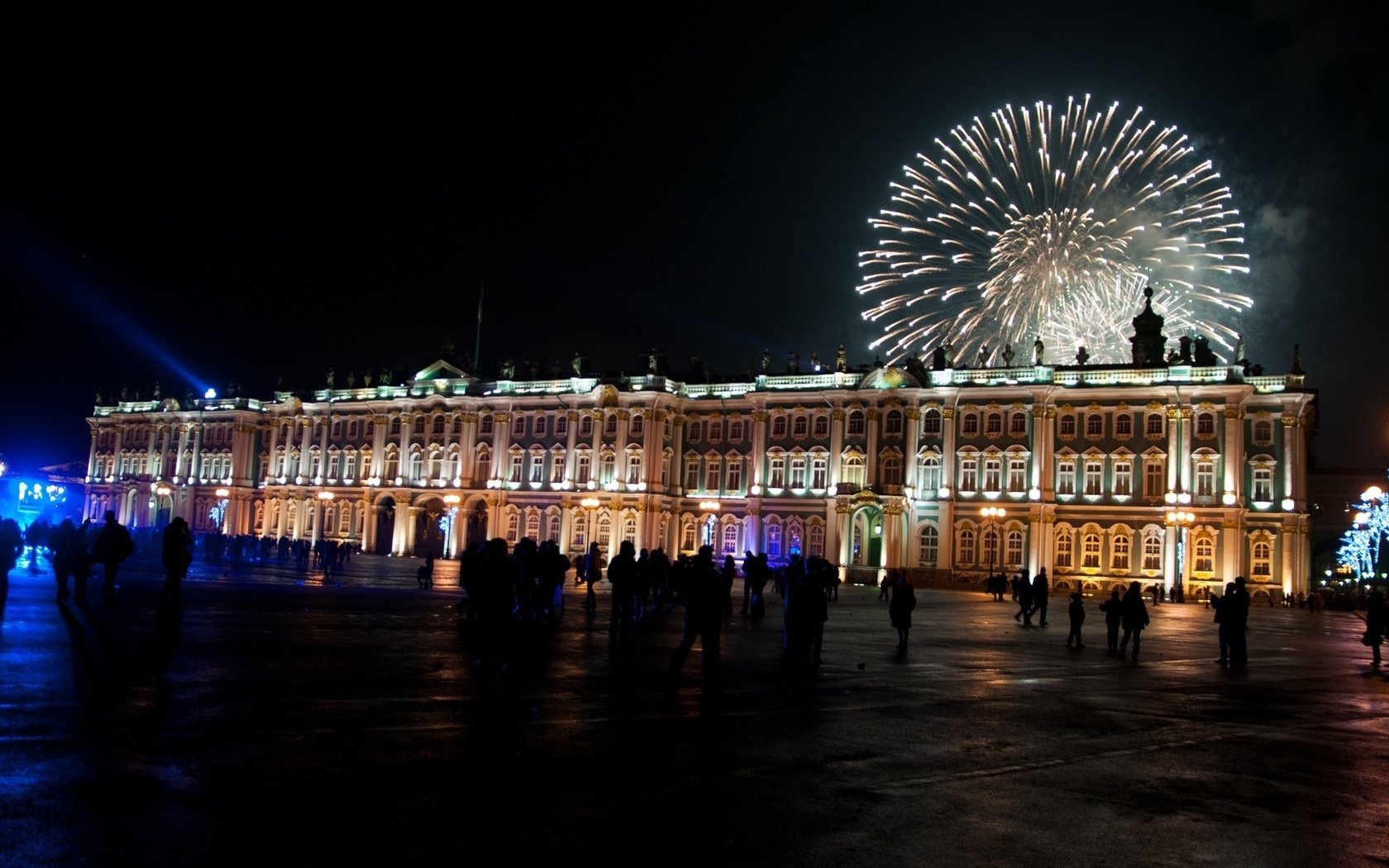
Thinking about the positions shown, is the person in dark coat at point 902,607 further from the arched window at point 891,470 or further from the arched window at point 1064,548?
the arched window at point 891,470

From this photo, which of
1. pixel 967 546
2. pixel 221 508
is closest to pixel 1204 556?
pixel 967 546

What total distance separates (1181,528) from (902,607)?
4221 cm

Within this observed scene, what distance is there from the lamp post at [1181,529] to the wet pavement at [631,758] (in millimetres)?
41630

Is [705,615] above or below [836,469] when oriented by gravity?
below

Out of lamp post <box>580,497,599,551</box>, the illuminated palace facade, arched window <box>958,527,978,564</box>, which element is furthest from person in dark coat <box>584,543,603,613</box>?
lamp post <box>580,497,599,551</box>

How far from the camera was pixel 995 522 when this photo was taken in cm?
6412

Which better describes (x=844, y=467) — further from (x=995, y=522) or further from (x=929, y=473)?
(x=995, y=522)

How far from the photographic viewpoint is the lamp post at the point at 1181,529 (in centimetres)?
5950

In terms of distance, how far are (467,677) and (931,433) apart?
178 feet

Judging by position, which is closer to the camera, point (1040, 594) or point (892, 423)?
point (1040, 594)

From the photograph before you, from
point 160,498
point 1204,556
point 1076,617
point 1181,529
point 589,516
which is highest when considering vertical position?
point 160,498

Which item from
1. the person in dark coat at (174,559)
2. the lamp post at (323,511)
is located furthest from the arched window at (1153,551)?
the lamp post at (323,511)

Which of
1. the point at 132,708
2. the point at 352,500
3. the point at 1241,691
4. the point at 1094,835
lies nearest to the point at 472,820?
the point at 1094,835

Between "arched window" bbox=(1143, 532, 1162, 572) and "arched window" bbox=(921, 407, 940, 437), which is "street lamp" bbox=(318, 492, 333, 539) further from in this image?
"arched window" bbox=(1143, 532, 1162, 572)
